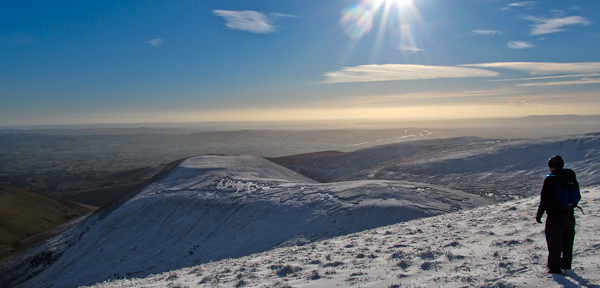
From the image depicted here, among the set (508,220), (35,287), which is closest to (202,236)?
(35,287)

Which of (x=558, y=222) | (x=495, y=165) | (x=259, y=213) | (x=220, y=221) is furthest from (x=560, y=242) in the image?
(x=495, y=165)

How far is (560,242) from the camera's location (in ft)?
21.1

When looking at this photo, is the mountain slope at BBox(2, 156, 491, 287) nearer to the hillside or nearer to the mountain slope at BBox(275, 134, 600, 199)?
the mountain slope at BBox(275, 134, 600, 199)

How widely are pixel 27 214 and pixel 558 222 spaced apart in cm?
8728

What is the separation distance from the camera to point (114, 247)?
2652 centimetres

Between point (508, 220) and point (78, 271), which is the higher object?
point (508, 220)

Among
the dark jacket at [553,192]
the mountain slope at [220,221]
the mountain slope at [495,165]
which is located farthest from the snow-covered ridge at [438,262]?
the mountain slope at [495,165]

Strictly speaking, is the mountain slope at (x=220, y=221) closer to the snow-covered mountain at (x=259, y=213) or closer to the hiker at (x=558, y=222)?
the snow-covered mountain at (x=259, y=213)

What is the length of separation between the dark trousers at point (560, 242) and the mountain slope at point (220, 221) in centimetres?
1370

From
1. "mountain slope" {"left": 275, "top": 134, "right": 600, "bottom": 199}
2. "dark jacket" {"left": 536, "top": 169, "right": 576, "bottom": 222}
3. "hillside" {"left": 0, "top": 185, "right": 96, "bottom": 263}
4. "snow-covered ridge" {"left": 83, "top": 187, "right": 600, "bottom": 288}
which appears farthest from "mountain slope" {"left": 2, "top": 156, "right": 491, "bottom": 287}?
"hillside" {"left": 0, "top": 185, "right": 96, "bottom": 263}

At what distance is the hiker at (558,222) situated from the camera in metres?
6.38

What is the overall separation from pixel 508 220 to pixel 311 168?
52.9m

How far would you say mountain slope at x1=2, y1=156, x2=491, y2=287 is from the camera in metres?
21.2

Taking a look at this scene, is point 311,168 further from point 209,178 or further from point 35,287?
point 35,287
